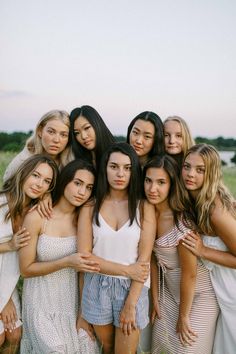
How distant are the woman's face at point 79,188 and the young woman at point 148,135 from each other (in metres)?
0.82

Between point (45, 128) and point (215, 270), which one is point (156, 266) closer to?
point (215, 270)

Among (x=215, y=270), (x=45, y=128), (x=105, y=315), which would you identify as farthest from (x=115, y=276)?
(x=45, y=128)

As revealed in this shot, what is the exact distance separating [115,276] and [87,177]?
949 millimetres

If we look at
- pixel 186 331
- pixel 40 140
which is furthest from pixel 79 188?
pixel 186 331

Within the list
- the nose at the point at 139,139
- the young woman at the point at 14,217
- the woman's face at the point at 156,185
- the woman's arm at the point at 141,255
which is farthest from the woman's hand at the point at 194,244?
the young woman at the point at 14,217

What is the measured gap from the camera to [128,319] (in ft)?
13.3

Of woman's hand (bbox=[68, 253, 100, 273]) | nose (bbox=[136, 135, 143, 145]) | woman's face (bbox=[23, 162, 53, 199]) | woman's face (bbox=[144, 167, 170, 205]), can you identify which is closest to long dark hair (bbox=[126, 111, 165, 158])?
nose (bbox=[136, 135, 143, 145])

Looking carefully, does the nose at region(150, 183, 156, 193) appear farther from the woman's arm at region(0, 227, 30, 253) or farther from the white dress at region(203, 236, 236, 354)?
the woman's arm at region(0, 227, 30, 253)

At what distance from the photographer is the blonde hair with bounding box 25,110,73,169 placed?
4.95m

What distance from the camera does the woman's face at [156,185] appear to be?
4.20 m

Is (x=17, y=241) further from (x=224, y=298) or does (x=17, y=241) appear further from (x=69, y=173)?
Answer: (x=224, y=298)

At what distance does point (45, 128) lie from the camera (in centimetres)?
489

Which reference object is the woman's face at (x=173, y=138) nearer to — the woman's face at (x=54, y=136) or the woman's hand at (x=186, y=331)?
the woman's face at (x=54, y=136)

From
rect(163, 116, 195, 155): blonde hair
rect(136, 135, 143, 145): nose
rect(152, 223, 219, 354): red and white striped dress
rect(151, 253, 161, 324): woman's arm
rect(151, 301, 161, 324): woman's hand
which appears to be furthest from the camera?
rect(163, 116, 195, 155): blonde hair
